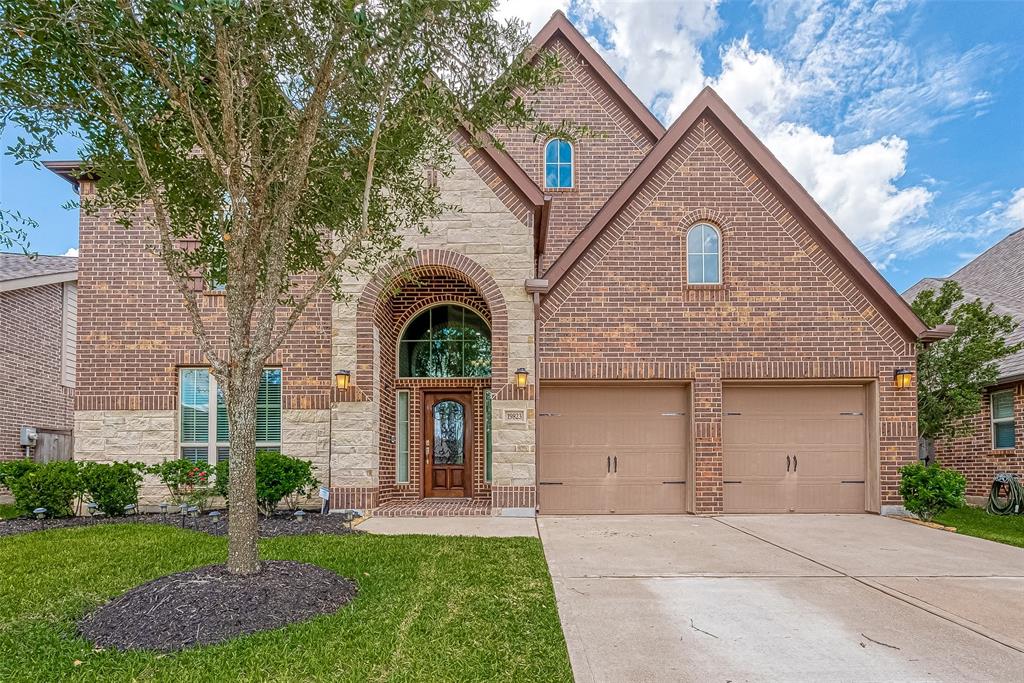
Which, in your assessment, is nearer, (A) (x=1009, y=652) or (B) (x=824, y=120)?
(A) (x=1009, y=652)

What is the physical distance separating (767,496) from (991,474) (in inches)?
240

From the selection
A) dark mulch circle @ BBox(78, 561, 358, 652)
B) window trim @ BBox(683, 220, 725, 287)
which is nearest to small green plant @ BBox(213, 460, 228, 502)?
dark mulch circle @ BBox(78, 561, 358, 652)

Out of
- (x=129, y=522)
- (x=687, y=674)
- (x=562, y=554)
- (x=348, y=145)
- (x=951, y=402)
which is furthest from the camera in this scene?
(x=951, y=402)

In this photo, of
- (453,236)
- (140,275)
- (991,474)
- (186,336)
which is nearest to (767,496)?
(991,474)

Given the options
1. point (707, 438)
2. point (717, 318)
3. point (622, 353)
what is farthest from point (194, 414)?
point (717, 318)

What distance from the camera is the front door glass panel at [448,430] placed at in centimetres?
1216

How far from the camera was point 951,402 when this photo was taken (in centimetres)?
1205

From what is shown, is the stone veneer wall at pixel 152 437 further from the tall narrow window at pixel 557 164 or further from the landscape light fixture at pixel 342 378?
the tall narrow window at pixel 557 164

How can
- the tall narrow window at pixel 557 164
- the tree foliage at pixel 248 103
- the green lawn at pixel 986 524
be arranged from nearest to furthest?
1. the tree foliage at pixel 248 103
2. the green lawn at pixel 986 524
3. the tall narrow window at pixel 557 164

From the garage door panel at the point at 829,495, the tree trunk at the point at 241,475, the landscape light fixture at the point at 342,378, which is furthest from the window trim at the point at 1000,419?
the tree trunk at the point at 241,475

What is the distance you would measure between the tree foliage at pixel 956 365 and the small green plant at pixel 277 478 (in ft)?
38.4

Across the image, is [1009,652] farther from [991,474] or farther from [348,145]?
[991,474]

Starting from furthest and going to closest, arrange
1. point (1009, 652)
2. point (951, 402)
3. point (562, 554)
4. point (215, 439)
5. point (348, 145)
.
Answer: point (951, 402) → point (215, 439) → point (562, 554) → point (348, 145) → point (1009, 652)

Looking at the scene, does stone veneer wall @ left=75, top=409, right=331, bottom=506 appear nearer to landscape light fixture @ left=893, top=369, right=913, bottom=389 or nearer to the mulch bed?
the mulch bed
